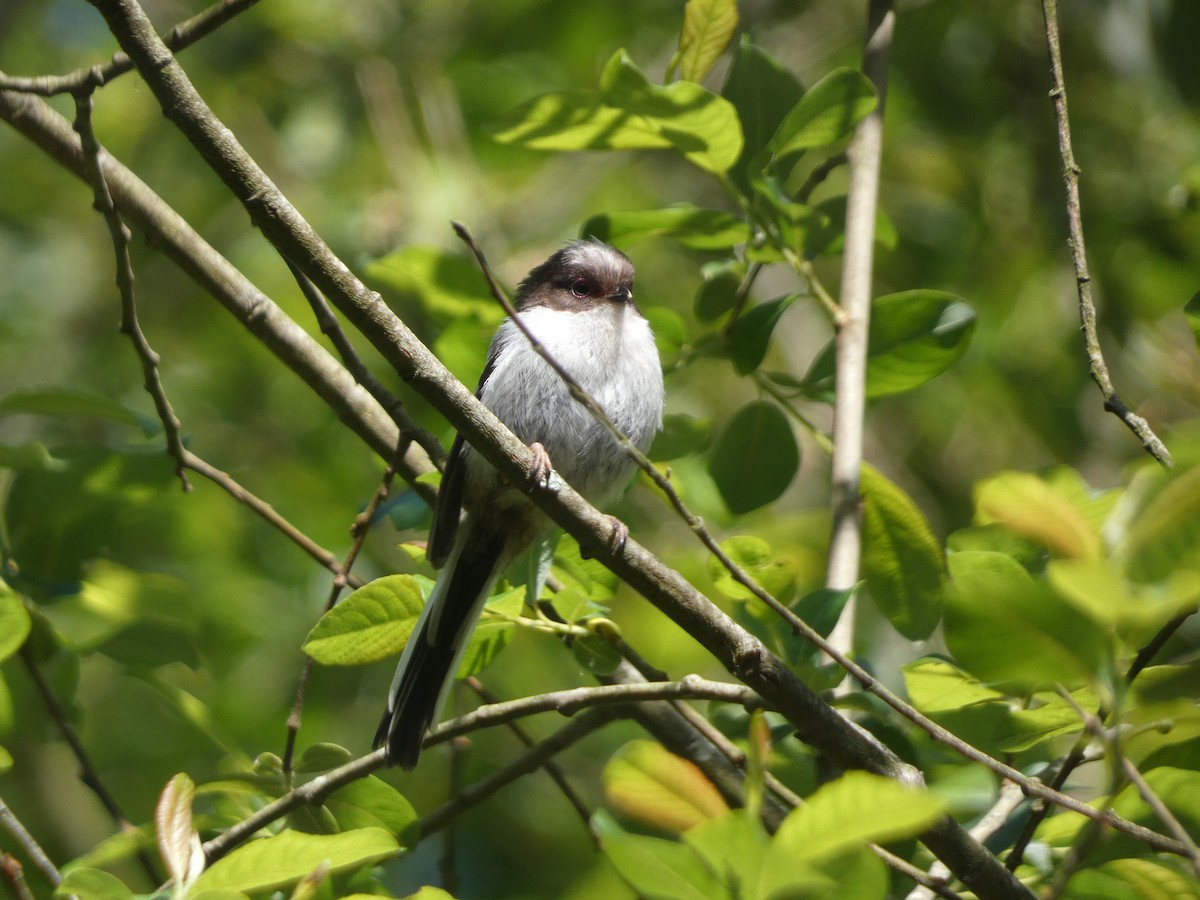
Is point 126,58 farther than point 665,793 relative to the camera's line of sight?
Yes

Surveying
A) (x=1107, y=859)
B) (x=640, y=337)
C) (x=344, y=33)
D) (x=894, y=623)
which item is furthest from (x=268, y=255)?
(x=1107, y=859)

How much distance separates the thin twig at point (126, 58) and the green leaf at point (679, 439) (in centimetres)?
151

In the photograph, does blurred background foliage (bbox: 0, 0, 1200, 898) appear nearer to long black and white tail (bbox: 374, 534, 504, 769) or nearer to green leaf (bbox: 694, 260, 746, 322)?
long black and white tail (bbox: 374, 534, 504, 769)

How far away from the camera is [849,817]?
1.32 metres

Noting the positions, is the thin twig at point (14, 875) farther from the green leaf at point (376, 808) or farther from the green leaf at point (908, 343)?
the green leaf at point (908, 343)

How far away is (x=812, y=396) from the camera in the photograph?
10.3 ft

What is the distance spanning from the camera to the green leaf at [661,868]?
4.59ft

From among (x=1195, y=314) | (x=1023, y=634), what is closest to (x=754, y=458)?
(x=1195, y=314)

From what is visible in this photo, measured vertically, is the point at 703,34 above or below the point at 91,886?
above

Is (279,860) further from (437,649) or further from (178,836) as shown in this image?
(437,649)

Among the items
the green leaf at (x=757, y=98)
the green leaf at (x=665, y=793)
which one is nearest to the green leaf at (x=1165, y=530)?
the green leaf at (x=665, y=793)

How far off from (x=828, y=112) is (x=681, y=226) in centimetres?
51

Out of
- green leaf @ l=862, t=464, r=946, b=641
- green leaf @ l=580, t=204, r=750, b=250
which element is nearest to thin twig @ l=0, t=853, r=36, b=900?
green leaf @ l=862, t=464, r=946, b=641

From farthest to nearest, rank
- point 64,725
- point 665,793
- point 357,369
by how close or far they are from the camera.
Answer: point 357,369 → point 64,725 → point 665,793
